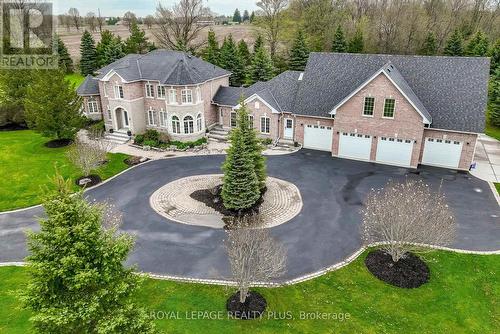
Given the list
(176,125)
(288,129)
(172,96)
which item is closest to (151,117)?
(176,125)

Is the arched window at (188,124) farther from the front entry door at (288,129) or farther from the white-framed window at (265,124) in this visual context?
the front entry door at (288,129)

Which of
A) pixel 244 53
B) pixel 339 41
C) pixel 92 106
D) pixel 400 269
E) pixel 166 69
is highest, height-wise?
pixel 339 41

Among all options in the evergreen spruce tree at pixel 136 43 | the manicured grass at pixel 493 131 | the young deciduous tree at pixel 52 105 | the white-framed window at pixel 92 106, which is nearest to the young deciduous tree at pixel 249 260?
the young deciduous tree at pixel 52 105

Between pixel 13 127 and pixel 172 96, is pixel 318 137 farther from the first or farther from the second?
pixel 13 127

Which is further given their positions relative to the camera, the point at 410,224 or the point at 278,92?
the point at 278,92

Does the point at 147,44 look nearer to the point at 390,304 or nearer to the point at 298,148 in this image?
the point at 298,148

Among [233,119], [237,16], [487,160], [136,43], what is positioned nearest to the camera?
[487,160]

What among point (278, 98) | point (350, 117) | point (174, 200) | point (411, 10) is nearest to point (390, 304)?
point (174, 200)
